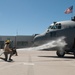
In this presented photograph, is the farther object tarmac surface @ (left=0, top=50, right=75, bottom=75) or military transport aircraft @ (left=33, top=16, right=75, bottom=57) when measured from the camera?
military transport aircraft @ (left=33, top=16, right=75, bottom=57)

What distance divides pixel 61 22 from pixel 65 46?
114 inches

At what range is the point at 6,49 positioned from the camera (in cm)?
2166

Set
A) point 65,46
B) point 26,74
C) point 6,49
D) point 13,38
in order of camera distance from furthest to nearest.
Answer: point 13,38 → point 65,46 → point 6,49 → point 26,74

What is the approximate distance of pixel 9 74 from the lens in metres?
12.6

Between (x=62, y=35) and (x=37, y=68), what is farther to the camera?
(x=62, y=35)

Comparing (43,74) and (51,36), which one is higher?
(51,36)

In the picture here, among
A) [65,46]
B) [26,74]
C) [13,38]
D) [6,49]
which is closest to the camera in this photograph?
[26,74]

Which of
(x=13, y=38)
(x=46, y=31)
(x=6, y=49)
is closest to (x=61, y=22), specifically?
(x=46, y=31)

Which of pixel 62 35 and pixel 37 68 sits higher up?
pixel 62 35

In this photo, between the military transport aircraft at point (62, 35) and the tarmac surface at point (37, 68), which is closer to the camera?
the tarmac surface at point (37, 68)

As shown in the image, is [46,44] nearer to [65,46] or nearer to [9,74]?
[65,46]

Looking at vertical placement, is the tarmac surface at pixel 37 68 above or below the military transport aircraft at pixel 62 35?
below

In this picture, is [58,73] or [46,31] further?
[46,31]

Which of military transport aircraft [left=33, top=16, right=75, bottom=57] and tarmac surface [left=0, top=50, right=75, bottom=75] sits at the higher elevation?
military transport aircraft [left=33, top=16, right=75, bottom=57]
